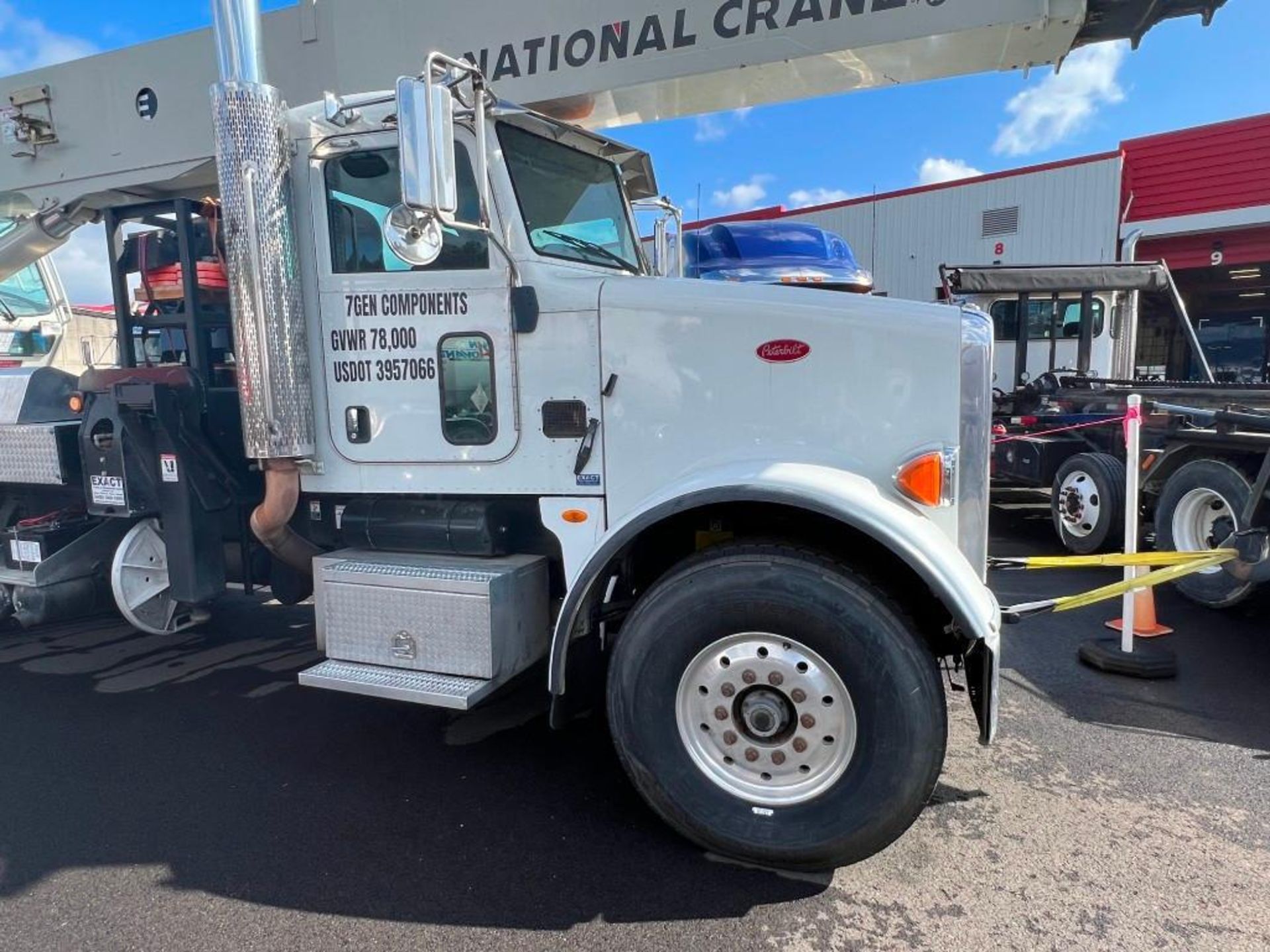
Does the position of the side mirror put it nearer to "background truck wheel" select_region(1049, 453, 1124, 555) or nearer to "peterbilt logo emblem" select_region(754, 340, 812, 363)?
"peterbilt logo emblem" select_region(754, 340, 812, 363)

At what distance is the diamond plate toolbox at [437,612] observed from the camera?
3.19 metres

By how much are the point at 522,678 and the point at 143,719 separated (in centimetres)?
189

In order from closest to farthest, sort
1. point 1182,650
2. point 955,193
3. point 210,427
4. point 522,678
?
point 210,427, point 522,678, point 1182,650, point 955,193

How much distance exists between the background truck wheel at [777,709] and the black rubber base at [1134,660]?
2488 millimetres

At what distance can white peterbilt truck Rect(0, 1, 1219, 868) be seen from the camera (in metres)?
2.72

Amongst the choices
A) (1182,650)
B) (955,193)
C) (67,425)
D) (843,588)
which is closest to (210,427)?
(67,425)

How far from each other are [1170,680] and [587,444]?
11.5 ft

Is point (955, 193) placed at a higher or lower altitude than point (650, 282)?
higher

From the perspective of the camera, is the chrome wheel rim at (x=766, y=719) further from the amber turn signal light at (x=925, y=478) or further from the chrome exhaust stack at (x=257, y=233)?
the chrome exhaust stack at (x=257, y=233)

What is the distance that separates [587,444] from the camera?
3180 mm

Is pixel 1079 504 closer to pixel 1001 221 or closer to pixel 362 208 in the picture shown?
pixel 362 208

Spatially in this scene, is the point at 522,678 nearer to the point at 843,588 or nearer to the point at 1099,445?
the point at 843,588

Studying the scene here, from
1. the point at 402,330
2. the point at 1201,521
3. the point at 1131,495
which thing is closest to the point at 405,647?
the point at 402,330

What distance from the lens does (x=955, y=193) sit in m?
17.0
